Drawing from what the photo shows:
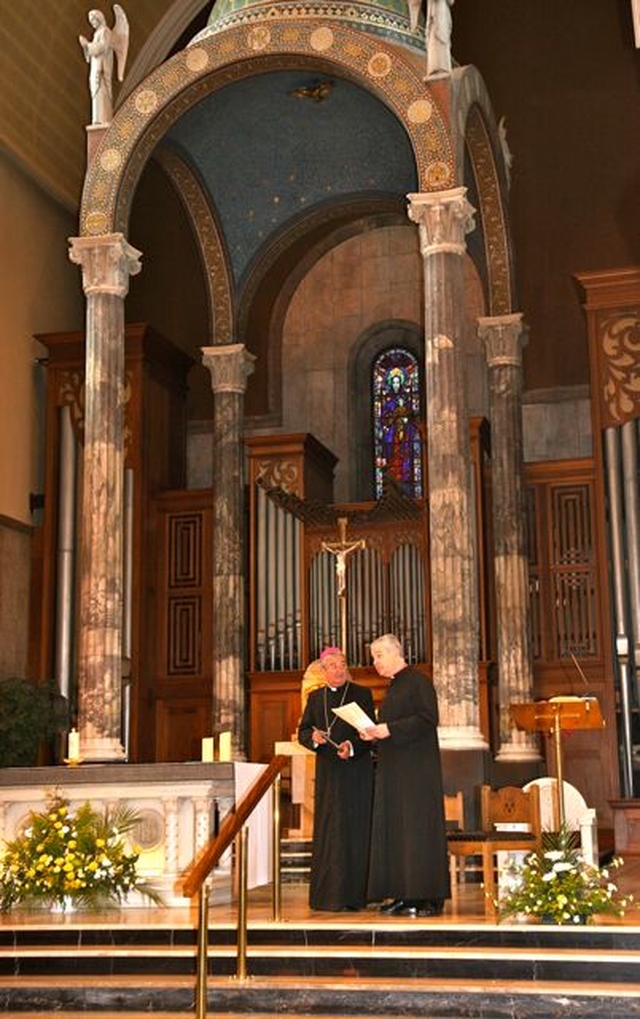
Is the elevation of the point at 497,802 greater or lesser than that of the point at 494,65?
lesser

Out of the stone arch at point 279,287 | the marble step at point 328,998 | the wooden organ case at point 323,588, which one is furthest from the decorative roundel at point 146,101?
the marble step at point 328,998

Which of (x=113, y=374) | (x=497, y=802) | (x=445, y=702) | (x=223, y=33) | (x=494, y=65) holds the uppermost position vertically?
(x=494, y=65)

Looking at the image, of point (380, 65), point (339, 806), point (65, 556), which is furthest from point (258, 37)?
point (339, 806)

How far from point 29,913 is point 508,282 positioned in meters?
8.20

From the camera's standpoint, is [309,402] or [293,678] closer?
[293,678]

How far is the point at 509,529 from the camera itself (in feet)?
48.2

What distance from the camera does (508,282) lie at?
14.9 metres

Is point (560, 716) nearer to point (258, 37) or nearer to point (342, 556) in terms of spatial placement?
point (342, 556)

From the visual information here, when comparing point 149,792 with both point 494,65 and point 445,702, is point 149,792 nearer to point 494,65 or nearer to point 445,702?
point 445,702

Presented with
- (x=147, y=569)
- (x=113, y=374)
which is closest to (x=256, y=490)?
(x=147, y=569)

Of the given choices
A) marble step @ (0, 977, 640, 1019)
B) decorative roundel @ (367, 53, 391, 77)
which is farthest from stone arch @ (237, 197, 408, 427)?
marble step @ (0, 977, 640, 1019)

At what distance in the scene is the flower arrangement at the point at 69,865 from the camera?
958 cm

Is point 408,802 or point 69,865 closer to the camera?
point 408,802

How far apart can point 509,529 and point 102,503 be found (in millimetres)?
4418
